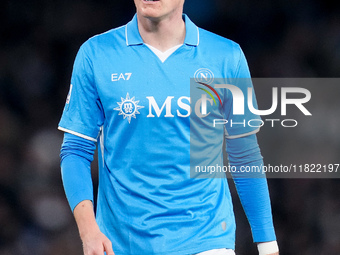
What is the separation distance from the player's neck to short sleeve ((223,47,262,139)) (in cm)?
24

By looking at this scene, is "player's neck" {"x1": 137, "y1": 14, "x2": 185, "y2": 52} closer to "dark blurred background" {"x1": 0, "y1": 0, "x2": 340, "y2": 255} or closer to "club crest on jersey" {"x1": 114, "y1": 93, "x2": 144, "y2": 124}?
"club crest on jersey" {"x1": 114, "y1": 93, "x2": 144, "y2": 124}

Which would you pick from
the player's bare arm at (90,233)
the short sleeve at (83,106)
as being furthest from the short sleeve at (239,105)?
the player's bare arm at (90,233)

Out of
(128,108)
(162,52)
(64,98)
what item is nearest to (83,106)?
Result: (128,108)

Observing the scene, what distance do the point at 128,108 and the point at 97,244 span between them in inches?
19.7

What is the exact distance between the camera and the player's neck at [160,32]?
2379 millimetres

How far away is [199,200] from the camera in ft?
7.48

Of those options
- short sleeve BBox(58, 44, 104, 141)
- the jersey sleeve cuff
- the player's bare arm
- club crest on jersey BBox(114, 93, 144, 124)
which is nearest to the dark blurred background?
the jersey sleeve cuff

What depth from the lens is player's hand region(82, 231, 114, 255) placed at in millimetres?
1974

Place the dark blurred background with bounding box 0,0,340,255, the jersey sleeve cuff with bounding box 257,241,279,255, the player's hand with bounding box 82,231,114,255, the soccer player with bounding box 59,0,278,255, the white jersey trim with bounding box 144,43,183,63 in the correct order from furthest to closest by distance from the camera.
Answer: the dark blurred background with bounding box 0,0,340,255, the jersey sleeve cuff with bounding box 257,241,279,255, the white jersey trim with bounding box 144,43,183,63, the soccer player with bounding box 59,0,278,255, the player's hand with bounding box 82,231,114,255

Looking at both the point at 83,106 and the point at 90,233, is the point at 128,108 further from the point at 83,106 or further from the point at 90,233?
the point at 90,233

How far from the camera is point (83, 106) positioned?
7.54 feet

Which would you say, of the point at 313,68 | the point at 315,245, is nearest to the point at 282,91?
the point at 313,68

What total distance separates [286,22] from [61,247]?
2.08m

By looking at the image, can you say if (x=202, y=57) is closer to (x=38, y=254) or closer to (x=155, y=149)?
(x=155, y=149)
